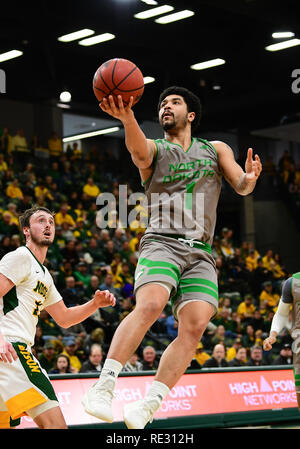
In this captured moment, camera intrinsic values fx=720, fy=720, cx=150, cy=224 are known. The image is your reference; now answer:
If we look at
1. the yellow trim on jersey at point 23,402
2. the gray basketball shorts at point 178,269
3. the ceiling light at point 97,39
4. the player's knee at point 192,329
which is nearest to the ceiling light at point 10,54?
the ceiling light at point 97,39

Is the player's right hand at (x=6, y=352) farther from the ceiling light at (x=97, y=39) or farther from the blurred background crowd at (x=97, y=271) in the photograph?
the ceiling light at (x=97, y=39)

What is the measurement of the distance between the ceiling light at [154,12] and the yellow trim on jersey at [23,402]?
45.6ft

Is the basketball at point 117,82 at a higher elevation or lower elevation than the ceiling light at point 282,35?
lower

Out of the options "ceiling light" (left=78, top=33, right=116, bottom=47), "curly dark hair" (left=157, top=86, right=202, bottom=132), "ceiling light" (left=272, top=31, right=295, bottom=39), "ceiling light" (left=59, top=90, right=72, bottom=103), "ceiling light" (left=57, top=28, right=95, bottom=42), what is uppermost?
"ceiling light" (left=57, top=28, right=95, bottom=42)

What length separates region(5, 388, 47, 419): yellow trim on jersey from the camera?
198 inches

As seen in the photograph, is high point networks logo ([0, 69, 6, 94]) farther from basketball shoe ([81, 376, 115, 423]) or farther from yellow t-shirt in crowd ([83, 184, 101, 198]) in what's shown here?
basketball shoe ([81, 376, 115, 423])

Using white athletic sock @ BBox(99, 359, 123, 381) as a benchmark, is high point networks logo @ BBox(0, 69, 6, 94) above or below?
above

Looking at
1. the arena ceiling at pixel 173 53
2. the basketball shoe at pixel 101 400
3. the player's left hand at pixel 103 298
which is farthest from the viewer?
the arena ceiling at pixel 173 53

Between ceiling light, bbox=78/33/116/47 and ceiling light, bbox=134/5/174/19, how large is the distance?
1.70 meters

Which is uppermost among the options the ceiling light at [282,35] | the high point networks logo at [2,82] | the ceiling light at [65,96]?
the ceiling light at [282,35]

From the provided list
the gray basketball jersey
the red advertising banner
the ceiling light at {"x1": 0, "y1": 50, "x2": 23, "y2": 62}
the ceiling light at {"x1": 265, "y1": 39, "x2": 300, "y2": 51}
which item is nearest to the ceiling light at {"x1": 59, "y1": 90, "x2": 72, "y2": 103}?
the ceiling light at {"x1": 0, "y1": 50, "x2": 23, "y2": 62}

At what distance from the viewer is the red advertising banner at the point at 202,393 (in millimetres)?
10031

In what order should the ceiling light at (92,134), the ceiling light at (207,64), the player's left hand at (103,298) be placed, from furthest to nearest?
the ceiling light at (92,134) < the ceiling light at (207,64) < the player's left hand at (103,298)

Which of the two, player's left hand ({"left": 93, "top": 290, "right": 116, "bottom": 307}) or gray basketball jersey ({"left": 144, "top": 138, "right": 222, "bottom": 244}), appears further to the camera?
player's left hand ({"left": 93, "top": 290, "right": 116, "bottom": 307})
